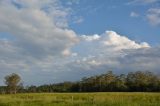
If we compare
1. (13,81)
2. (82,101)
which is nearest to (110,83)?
(13,81)

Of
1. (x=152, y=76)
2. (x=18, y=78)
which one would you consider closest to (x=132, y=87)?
(x=152, y=76)

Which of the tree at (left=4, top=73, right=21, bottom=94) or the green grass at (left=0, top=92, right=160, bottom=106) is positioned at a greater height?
the tree at (left=4, top=73, right=21, bottom=94)

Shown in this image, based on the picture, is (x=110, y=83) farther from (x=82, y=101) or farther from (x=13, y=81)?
(x=82, y=101)

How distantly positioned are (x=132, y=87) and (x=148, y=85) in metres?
5.33

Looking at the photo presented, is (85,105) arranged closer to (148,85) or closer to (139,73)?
(148,85)

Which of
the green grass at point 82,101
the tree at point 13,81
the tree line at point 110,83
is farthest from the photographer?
the tree at point 13,81

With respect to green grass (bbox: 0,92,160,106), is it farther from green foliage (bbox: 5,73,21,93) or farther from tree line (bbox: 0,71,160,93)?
green foliage (bbox: 5,73,21,93)

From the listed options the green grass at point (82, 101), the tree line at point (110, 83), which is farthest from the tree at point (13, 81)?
the green grass at point (82, 101)

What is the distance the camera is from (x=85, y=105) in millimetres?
24656

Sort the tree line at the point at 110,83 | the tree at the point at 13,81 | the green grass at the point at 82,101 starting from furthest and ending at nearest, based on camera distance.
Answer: the tree at the point at 13,81, the tree line at the point at 110,83, the green grass at the point at 82,101

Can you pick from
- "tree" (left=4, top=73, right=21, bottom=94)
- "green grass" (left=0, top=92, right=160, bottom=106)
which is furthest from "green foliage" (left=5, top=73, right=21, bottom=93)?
"green grass" (left=0, top=92, right=160, bottom=106)

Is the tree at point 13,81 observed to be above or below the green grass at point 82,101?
above

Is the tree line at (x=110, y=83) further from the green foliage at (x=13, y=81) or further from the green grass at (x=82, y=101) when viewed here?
the green grass at (x=82, y=101)

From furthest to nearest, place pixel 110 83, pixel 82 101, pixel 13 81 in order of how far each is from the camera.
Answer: pixel 13 81 < pixel 110 83 < pixel 82 101
